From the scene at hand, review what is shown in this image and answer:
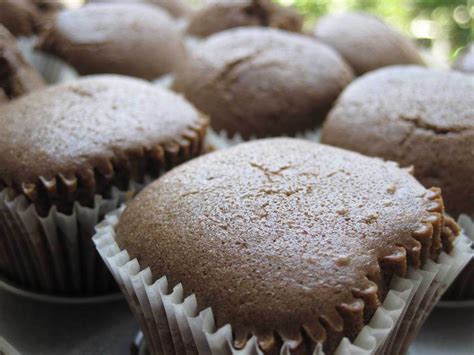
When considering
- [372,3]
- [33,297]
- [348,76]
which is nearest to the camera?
[33,297]

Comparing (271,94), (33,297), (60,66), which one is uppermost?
(271,94)

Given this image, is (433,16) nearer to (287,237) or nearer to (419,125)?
(419,125)

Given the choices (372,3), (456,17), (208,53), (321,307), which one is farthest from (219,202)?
(456,17)

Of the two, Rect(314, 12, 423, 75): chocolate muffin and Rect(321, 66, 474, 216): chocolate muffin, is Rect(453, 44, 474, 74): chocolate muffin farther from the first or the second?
Rect(321, 66, 474, 216): chocolate muffin

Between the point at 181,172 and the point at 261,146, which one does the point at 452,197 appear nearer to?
the point at 261,146

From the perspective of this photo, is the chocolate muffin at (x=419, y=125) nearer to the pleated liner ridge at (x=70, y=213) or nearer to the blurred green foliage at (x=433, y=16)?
the pleated liner ridge at (x=70, y=213)

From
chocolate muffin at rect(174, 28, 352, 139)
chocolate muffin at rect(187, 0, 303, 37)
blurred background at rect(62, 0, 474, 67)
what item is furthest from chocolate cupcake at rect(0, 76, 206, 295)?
blurred background at rect(62, 0, 474, 67)
